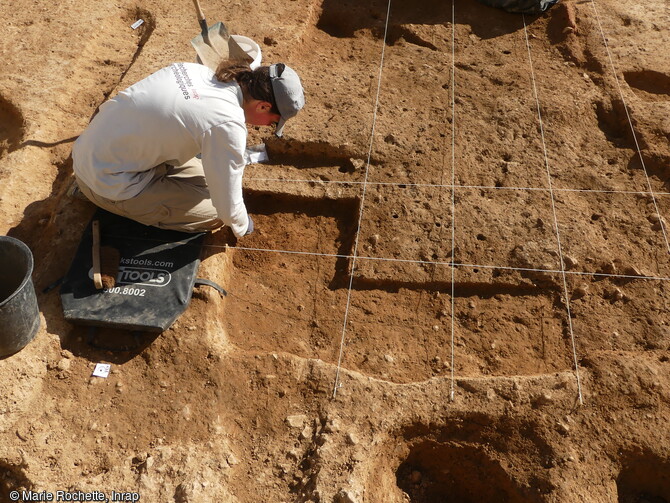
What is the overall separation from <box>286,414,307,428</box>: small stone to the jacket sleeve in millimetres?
1120

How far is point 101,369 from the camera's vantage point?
2848 millimetres

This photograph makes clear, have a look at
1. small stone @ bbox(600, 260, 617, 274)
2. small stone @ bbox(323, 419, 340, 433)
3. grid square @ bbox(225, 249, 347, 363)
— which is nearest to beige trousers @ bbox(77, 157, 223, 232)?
grid square @ bbox(225, 249, 347, 363)

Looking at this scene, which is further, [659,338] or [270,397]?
[659,338]

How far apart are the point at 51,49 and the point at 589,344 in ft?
15.8

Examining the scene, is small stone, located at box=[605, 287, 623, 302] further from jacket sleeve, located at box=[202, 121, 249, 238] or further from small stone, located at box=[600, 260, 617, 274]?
jacket sleeve, located at box=[202, 121, 249, 238]

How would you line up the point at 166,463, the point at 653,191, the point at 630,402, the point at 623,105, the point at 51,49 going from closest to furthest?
the point at 166,463 < the point at 630,402 < the point at 653,191 < the point at 623,105 < the point at 51,49

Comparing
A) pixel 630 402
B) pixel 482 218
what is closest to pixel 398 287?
pixel 482 218

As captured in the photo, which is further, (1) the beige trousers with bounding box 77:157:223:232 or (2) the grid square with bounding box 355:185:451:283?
(2) the grid square with bounding box 355:185:451:283

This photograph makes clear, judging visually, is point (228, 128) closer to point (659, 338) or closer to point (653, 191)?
point (659, 338)

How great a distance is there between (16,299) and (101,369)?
1.84 ft

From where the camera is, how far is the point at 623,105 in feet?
13.8

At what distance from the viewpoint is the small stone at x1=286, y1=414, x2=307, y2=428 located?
8.85ft

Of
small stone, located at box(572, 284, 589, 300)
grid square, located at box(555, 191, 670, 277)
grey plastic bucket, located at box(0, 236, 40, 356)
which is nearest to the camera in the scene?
grey plastic bucket, located at box(0, 236, 40, 356)

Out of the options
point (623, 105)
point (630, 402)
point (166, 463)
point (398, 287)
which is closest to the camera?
point (166, 463)
